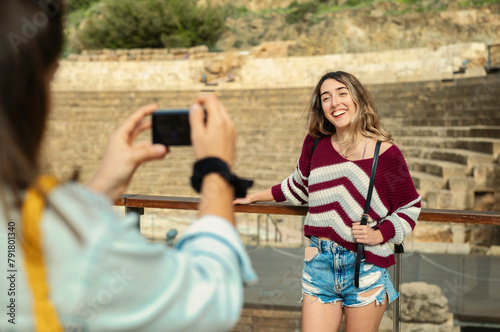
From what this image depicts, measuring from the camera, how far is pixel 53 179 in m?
0.62

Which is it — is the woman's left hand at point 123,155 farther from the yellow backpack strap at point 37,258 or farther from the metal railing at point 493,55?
the metal railing at point 493,55

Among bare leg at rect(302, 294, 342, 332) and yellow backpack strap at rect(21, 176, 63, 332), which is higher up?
yellow backpack strap at rect(21, 176, 63, 332)

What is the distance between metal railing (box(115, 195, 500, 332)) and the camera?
2.16 meters

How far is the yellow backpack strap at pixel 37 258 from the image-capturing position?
0.56m

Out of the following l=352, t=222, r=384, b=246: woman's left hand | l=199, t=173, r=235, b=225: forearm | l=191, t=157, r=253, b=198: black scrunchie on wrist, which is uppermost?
l=191, t=157, r=253, b=198: black scrunchie on wrist

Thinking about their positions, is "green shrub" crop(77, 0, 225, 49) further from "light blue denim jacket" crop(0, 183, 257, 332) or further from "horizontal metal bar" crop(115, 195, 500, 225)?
"light blue denim jacket" crop(0, 183, 257, 332)

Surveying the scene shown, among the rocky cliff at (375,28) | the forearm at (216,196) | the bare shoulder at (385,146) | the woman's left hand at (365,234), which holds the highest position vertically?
the rocky cliff at (375,28)

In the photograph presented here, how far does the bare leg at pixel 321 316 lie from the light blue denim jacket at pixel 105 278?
1307 millimetres

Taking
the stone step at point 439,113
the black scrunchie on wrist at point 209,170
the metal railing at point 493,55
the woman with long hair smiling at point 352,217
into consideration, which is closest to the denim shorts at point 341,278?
the woman with long hair smiling at point 352,217

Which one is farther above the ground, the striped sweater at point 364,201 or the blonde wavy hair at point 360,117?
the blonde wavy hair at point 360,117

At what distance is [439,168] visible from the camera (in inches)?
A: 322

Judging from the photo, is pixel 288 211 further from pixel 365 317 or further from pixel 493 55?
pixel 493 55

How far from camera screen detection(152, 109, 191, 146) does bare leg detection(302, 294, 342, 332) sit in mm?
1180

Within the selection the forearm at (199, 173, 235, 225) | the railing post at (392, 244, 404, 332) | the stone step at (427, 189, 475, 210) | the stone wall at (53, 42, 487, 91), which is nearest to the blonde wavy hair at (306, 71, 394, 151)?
the railing post at (392, 244, 404, 332)
